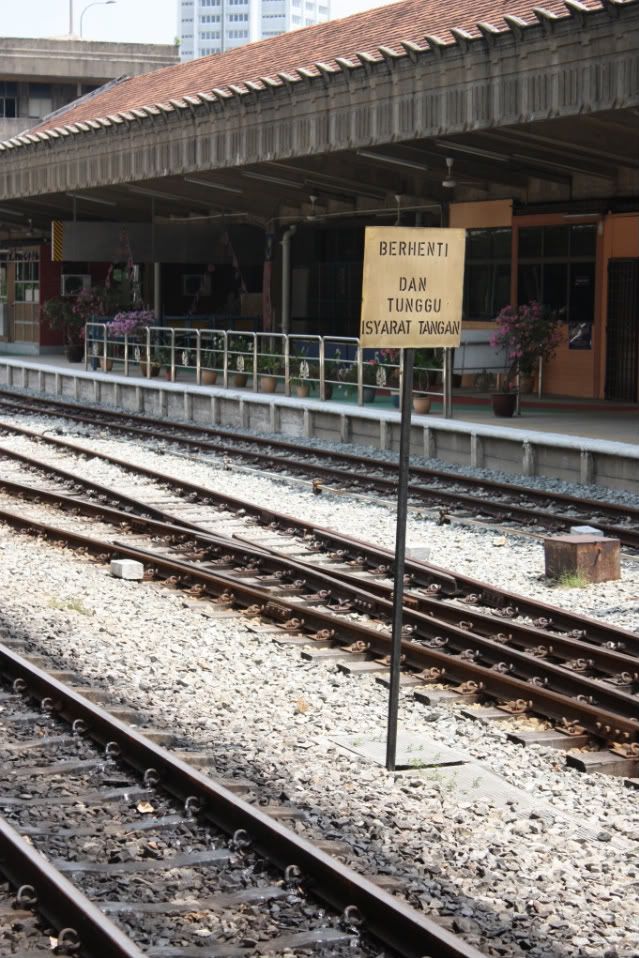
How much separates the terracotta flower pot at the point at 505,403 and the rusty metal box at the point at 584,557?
9.17 meters

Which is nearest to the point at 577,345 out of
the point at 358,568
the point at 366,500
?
the point at 366,500

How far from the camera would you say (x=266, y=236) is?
108ft

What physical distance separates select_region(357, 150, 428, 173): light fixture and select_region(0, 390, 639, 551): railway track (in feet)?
14.7

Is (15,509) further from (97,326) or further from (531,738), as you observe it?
(97,326)

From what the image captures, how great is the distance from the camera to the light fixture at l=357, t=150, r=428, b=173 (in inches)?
886

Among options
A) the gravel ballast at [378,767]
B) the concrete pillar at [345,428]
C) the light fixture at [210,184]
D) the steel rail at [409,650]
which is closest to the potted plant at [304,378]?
the concrete pillar at [345,428]

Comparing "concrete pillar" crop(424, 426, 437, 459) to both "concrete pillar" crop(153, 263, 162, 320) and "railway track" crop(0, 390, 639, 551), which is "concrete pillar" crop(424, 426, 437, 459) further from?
"concrete pillar" crop(153, 263, 162, 320)

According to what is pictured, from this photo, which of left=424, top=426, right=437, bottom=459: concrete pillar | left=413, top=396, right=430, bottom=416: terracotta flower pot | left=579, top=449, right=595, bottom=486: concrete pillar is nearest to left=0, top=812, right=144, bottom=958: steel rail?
left=579, top=449, right=595, bottom=486: concrete pillar

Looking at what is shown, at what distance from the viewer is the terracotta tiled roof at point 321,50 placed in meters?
21.1

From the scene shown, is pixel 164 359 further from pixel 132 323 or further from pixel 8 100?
pixel 8 100

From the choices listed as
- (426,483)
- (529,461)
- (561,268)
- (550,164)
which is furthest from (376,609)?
(561,268)

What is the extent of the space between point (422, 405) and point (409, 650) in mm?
12745

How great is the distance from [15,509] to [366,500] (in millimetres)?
3596

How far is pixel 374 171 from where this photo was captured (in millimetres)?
26312
